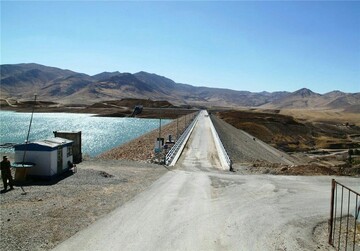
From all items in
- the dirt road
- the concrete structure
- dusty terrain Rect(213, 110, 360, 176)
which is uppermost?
the concrete structure

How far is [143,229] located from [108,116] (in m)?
138

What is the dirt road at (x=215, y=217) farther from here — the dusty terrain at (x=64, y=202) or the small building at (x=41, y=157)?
the small building at (x=41, y=157)

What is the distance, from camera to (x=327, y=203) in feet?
55.9

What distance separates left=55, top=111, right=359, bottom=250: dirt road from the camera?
1143 cm

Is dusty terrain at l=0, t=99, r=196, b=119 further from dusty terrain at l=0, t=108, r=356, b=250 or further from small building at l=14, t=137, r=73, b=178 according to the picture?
small building at l=14, t=137, r=73, b=178

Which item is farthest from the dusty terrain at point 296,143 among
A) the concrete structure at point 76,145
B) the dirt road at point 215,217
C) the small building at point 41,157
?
the small building at point 41,157

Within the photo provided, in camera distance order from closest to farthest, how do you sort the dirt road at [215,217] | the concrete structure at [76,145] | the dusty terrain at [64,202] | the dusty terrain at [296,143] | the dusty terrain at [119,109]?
1. the dirt road at [215,217]
2. the dusty terrain at [64,202]
3. the concrete structure at [76,145]
4. the dusty terrain at [296,143]
5. the dusty terrain at [119,109]

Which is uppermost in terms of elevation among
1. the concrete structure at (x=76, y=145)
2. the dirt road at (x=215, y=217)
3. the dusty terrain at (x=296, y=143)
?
the concrete structure at (x=76, y=145)

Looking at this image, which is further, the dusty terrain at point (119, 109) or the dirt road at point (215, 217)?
the dusty terrain at point (119, 109)

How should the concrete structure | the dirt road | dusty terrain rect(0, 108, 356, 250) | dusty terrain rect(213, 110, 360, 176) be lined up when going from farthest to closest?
dusty terrain rect(213, 110, 360, 176) → the concrete structure → dusty terrain rect(0, 108, 356, 250) → the dirt road

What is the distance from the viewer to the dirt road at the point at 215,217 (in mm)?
11434

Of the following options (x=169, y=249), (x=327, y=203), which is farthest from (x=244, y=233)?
(x=327, y=203)

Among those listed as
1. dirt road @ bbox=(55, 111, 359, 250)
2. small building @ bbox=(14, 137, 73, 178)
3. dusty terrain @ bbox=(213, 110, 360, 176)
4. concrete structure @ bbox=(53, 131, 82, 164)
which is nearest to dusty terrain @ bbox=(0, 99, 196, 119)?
dusty terrain @ bbox=(213, 110, 360, 176)

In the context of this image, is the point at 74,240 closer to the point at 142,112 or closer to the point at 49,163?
the point at 49,163
